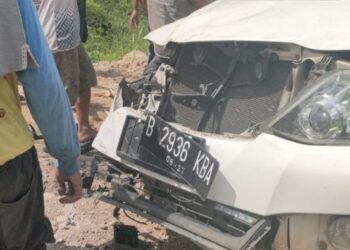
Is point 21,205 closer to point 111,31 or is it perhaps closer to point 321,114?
point 321,114

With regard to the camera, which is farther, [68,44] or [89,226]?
[68,44]

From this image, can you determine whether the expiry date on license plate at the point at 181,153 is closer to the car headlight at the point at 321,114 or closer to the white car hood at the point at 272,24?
the car headlight at the point at 321,114

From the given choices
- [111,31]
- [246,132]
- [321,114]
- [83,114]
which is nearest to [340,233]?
[321,114]

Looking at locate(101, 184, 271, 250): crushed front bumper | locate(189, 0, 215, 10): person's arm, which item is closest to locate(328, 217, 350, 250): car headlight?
locate(101, 184, 271, 250): crushed front bumper

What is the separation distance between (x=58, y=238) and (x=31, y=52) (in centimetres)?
195

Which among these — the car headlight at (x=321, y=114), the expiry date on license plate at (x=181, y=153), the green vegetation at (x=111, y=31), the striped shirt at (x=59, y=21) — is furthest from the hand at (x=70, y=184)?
the green vegetation at (x=111, y=31)

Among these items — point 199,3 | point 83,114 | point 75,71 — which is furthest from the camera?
point 83,114

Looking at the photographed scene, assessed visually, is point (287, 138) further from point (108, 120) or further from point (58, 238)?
point (58, 238)

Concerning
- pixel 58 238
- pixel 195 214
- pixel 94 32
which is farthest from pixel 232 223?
pixel 94 32

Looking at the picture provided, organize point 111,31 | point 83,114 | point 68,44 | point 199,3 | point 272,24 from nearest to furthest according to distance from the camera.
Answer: point 272,24, point 68,44, point 199,3, point 83,114, point 111,31

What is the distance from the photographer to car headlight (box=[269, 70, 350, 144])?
2676 mm

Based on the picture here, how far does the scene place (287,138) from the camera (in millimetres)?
2730

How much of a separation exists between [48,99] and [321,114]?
1145 mm

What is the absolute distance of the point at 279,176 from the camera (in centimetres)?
259
